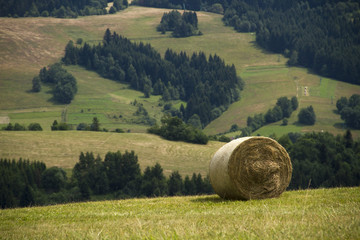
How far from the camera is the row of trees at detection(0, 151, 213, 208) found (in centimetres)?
14250

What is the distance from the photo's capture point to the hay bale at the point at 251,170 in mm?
23625

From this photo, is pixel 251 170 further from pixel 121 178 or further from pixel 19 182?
pixel 121 178

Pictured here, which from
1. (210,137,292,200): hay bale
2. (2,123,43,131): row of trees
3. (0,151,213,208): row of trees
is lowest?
(0,151,213,208): row of trees

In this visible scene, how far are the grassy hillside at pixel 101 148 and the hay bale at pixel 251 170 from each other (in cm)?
13468

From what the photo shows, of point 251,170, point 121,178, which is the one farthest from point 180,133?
point 251,170

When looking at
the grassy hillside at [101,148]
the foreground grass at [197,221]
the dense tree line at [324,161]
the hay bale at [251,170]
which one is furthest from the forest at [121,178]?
the foreground grass at [197,221]

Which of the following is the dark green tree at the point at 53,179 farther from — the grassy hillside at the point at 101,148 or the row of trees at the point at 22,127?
the row of trees at the point at 22,127

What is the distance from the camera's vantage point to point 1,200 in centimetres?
14250

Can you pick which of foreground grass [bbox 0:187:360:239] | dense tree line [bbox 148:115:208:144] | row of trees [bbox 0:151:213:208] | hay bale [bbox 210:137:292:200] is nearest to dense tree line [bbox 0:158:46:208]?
row of trees [bbox 0:151:213:208]

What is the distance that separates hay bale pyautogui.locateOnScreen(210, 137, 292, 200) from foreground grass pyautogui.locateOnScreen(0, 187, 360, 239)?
2.81 ft

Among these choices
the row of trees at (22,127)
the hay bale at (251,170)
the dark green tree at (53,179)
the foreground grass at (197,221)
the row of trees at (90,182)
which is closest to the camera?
the foreground grass at (197,221)

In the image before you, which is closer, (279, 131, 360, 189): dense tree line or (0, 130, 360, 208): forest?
(0, 130, 360, 208): forest

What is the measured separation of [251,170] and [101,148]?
151 metres

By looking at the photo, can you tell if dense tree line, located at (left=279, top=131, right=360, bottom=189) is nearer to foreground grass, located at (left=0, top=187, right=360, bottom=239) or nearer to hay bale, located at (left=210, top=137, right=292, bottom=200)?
hay bale, located at (left=210, top=137, right=292, bottom=200)
